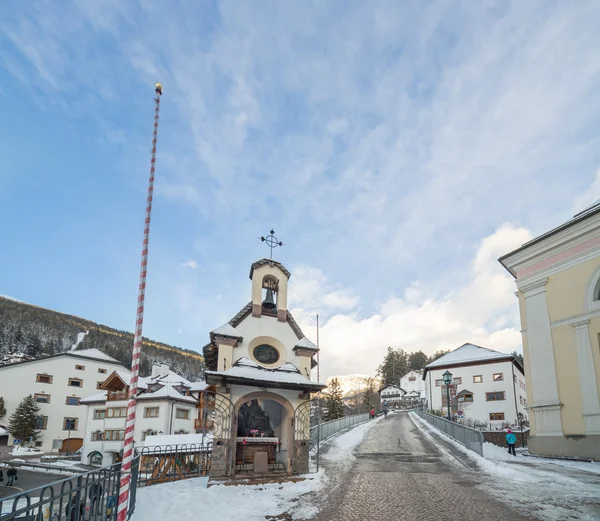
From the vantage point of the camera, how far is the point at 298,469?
16094 millimetres

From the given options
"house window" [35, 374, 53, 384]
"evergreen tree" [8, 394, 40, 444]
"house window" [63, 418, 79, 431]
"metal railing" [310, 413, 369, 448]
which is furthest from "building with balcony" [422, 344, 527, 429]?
"house window" [35, 374, 53, 384]

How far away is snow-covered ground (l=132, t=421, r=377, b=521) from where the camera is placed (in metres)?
9.94

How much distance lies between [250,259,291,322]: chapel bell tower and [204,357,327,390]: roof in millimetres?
2195

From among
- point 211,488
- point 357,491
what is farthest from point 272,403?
point 357,491

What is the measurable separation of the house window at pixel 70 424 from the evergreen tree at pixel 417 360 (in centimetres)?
9354

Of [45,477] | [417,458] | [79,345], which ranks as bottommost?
[45,477]

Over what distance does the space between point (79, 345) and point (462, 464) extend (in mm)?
96951

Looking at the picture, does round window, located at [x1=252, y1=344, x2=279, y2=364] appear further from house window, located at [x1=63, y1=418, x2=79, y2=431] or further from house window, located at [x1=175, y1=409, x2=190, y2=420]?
house window, located at [x1=63, y1=418, x2=79, y2=431]

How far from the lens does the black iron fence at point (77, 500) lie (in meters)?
5.33

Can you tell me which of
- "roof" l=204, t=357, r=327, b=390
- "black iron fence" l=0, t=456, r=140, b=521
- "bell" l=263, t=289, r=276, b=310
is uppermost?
"bell" l=263, t=289, r=276, b=310

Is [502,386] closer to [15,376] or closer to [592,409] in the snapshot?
[592,409]

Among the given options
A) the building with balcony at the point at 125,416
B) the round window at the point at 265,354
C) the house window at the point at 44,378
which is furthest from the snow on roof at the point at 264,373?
the house window at the point at 44,378

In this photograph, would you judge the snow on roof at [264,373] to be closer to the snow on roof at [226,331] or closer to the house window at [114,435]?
the snow on roof at [226,331]

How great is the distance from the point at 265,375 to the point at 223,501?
519 centimetres
